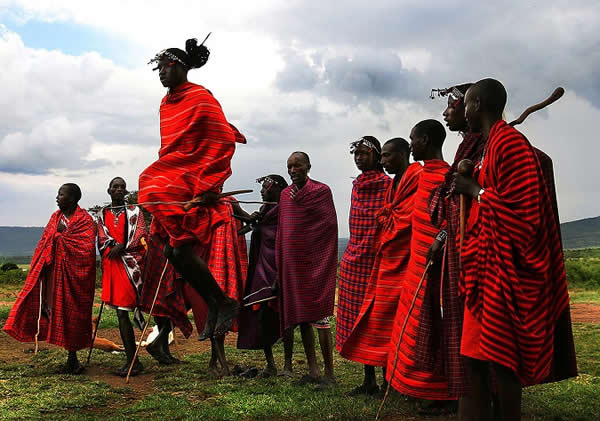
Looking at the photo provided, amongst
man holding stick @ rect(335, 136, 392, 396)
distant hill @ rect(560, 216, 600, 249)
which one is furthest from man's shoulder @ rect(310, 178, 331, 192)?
distant hill @ rect(560, 216, 600, 249)

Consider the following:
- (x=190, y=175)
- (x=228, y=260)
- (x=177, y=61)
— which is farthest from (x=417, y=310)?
(x=177, y=61)

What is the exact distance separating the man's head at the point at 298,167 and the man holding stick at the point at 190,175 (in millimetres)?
1384

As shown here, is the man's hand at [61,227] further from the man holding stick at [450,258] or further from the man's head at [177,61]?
the man holding stick at [450,258]

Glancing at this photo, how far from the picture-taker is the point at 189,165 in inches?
234

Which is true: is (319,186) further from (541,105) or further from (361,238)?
(541,105)

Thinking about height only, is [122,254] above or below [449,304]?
above

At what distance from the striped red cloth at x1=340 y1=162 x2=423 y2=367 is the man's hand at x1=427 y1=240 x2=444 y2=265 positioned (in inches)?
36.7

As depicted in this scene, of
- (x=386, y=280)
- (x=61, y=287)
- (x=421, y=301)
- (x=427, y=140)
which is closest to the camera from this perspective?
(x=421, y=301)

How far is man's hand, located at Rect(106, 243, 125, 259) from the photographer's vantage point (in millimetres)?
8133

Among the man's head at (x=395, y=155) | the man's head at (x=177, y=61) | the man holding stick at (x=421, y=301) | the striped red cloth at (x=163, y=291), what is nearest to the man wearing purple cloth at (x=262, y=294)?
the striped red cloth at (x=163, y=291)

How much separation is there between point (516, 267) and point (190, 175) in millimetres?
3289

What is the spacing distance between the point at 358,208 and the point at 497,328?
328 centimetres

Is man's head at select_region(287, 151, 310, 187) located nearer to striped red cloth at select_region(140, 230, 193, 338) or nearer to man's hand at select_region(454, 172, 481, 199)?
striped red cloth at select_region(140, 230, 193, 338)

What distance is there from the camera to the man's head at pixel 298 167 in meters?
7.38
